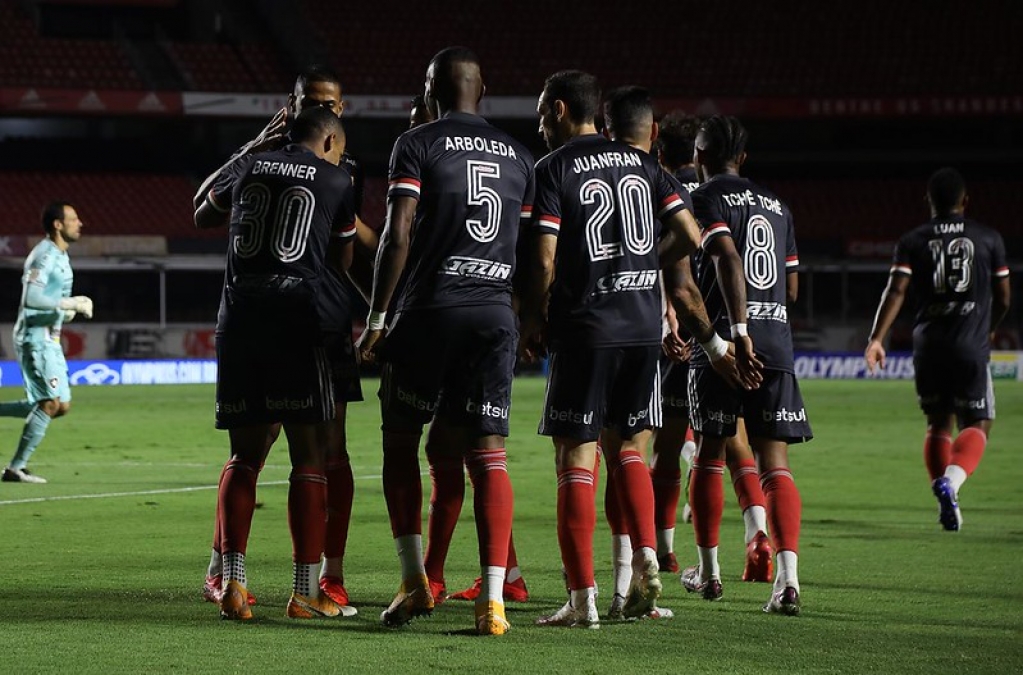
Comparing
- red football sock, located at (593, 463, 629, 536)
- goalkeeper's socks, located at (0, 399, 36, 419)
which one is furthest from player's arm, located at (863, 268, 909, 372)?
goalkeeper's socks, located at (0, 399, 36, 419)

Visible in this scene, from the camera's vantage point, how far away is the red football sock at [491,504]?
5691 mm

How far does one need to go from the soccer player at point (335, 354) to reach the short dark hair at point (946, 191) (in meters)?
4.48

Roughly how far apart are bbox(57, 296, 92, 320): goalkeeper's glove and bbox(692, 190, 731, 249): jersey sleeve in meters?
6.35

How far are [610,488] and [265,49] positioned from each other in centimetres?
3832

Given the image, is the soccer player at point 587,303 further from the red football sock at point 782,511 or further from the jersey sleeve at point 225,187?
the jersey sleeve at point 225,187

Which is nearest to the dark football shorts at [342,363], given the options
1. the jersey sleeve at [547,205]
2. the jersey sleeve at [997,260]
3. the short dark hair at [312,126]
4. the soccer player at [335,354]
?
the soccer player at [335,354]

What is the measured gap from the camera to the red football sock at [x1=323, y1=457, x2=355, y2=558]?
6547 mm

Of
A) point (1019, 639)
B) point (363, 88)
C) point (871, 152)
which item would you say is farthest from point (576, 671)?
point (871, 152)

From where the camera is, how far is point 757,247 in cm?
683

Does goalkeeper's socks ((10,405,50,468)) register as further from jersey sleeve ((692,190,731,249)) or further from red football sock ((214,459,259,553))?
jersey sleeve ((692,190,731,249))

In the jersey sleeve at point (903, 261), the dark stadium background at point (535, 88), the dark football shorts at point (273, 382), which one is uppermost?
the dark stadium background at point (535, 88)

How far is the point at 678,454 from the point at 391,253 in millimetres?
2561

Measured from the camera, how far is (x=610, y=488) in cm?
664

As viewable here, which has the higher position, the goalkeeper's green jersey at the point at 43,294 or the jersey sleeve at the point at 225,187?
the goalkeeper's green jersey at the point at 43,294
